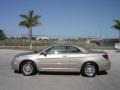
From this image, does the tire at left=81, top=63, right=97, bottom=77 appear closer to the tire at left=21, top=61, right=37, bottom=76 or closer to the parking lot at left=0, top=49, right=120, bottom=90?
the parking lot at left=0, top=49, right=120, bottom=90

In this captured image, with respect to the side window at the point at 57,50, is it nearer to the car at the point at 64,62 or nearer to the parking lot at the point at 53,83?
the car at the point at 64,62

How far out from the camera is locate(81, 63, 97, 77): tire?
1123 centimetres

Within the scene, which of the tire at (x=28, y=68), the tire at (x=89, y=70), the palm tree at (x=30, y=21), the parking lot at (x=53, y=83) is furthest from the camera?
the palm tree at (x=30, y=21)

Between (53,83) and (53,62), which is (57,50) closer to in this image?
(53,62)

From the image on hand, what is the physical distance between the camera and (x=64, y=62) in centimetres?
1128

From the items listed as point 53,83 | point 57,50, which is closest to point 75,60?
point 57,50

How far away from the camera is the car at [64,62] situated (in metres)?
11.3

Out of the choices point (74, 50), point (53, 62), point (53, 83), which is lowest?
point (53, 83)

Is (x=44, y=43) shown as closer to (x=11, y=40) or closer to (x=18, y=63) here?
(x=11, y=40)

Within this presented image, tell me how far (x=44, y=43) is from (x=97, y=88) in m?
45.4

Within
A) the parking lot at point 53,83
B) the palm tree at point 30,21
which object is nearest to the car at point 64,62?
the parking lot at point 53,83

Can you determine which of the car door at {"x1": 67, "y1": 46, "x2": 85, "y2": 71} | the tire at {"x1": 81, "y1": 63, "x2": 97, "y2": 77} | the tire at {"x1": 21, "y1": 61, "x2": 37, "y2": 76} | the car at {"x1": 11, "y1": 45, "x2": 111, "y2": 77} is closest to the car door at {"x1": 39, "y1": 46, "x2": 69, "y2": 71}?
the car at {"x1": 11, "y1": 45, "x2": 111, "y2": 77}

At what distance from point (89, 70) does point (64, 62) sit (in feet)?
3.93

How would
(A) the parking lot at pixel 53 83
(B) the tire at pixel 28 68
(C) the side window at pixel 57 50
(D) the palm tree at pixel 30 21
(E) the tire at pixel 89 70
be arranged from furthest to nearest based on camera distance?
(D) the palm tree at pixel 30 21, (C) the side window at pixel 57 50, (B) the tire at pixel 28 68, (E) the tire at pixel 89 70, (A) the parking lot at pixel 53 83
